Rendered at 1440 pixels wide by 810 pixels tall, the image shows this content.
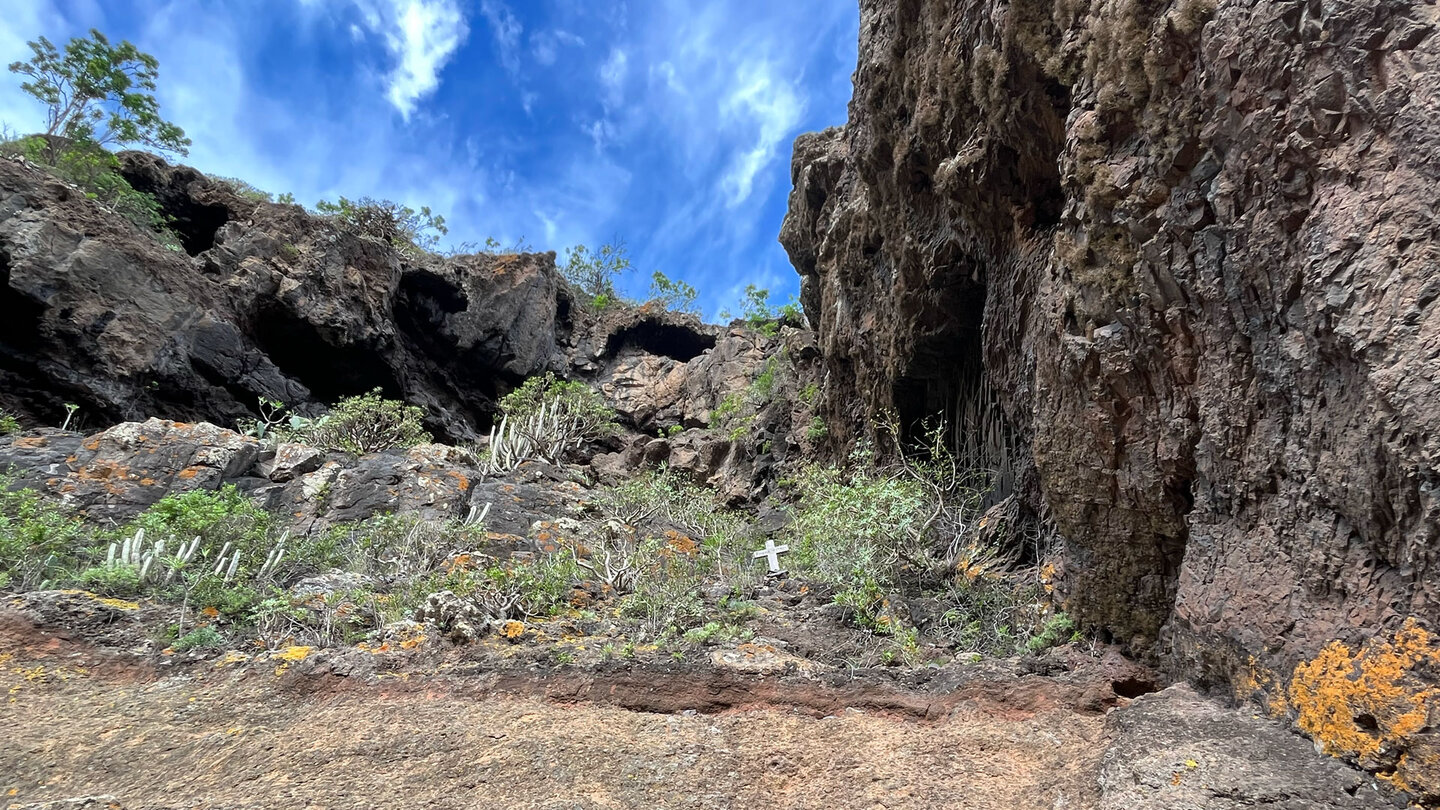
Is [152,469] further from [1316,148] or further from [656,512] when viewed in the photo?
[1316,148]

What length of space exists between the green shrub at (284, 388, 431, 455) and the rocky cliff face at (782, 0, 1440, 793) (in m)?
11.6

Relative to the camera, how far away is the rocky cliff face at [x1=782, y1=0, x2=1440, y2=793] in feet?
8.46

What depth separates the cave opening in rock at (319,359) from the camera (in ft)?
51.3

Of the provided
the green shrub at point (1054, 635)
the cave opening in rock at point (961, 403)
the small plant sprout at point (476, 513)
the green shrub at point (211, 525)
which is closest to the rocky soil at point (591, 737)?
the green shrub at point (1054, 635)

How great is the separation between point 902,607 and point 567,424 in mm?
11720

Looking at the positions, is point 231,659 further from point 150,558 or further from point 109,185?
point 109,185

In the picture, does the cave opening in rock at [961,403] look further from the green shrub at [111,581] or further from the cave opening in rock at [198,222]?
the cave opening in rock at [198,222]

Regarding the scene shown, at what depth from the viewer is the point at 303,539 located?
8.52 metres

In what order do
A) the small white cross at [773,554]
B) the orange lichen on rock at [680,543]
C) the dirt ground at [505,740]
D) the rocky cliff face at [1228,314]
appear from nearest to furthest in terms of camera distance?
the rocky cliff face at [1228,314] → the dirt ground at [505,740] → the small white cross at [773,554] → the orange lichen on rock at [680,543]

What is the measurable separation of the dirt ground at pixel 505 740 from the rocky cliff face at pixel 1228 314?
3.81 feet

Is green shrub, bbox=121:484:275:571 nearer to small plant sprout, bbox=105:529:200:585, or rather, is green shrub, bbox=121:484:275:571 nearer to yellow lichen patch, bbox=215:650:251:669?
small plant sprout, bbox=105:529:200:585

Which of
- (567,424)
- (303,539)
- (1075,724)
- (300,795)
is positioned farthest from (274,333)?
(1075,724)

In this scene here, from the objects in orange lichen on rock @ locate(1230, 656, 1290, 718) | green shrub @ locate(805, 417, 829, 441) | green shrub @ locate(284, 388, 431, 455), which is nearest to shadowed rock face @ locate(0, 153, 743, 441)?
green shrub @ locate(284, 388, 431, 455)

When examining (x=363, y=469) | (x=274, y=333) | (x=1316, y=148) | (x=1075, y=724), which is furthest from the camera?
(x=274, y=333)
